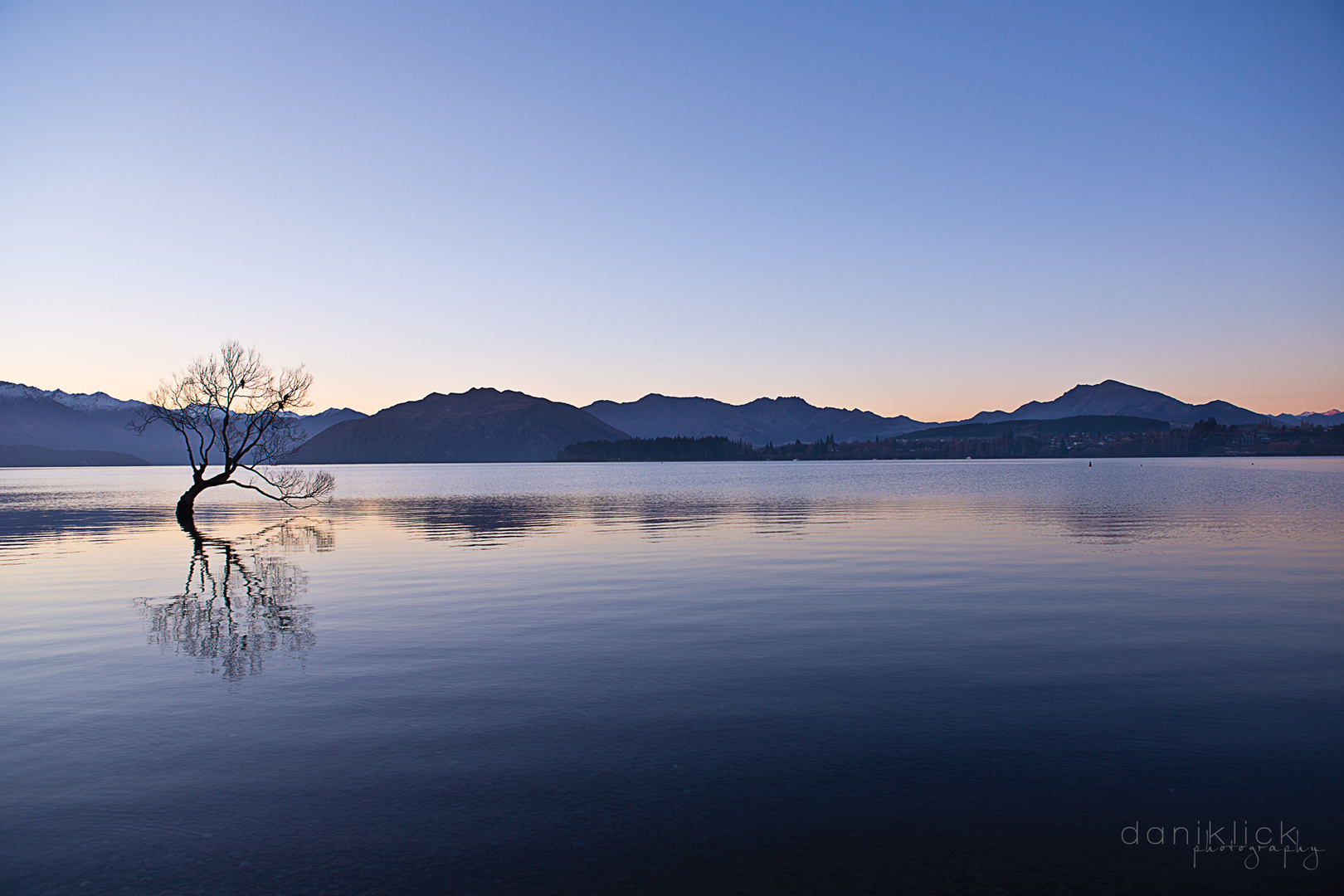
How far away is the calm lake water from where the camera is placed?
898cm

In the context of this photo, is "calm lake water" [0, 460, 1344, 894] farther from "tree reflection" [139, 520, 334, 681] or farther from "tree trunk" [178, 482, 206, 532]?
"tree trunk" [178, 482, 206, 532]

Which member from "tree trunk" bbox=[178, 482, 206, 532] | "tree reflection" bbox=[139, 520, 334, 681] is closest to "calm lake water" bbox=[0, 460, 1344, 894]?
"tree reflection" bbox=[139, 520, 334, 681]

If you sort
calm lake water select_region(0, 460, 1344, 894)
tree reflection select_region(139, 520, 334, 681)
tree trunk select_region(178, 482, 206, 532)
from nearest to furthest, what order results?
calm lake water select_region(0, 460, 1344, 894)
tree reflection select_region(139, 520, 334, 681)
tree trunk select_region(178, 482, 206, 532)

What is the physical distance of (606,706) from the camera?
14711 mm

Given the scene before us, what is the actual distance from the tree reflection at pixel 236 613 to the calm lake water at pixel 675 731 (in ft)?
0.62

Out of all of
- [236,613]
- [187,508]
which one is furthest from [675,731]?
[187,508]

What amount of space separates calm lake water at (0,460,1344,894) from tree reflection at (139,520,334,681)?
0.62 feet

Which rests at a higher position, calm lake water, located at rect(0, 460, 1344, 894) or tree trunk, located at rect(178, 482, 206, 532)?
tree trunk, located at rect(178, 482, 206, 532)

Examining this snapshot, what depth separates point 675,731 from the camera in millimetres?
13273

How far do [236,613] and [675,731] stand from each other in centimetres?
1829

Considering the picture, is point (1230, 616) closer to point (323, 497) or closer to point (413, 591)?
point (413, 591)

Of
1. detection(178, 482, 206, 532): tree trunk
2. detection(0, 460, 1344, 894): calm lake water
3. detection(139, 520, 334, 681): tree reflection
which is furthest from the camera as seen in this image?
detection(178, 482, 206, 532): tree trunk

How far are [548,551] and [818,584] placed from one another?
17384mm

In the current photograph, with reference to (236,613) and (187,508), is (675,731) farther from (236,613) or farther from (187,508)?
(187,508)
